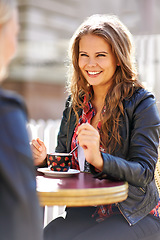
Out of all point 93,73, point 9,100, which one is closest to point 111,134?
point 93,73

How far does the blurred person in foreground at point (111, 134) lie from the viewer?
193cm

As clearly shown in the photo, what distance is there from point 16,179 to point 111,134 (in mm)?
1244

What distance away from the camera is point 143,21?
6.73m

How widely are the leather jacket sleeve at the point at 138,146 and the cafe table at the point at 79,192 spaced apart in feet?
0.26

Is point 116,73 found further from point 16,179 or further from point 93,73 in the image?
point 16,179

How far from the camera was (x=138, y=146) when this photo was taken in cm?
199

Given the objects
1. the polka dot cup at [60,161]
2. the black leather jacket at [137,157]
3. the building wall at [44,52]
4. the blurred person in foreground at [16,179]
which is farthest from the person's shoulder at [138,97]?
the building wall at [44,52]

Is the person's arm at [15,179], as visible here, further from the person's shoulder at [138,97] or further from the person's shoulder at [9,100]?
the person's shoulder at [138,97]

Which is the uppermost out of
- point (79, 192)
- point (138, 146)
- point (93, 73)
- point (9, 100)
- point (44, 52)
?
→ point (44, 52)

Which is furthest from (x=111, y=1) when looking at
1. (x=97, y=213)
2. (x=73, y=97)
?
(x=97, y=213)

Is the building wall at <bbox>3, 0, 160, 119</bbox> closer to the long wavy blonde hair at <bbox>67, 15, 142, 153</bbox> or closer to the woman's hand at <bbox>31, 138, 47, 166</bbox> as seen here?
the long wavy blonde hair at <bbox>67, 15, 142, 153</bbox>

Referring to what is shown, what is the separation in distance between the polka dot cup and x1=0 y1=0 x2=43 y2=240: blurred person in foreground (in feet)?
3.04

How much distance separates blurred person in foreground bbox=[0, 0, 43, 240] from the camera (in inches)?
37.1

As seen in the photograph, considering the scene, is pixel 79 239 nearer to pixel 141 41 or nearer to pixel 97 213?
pixel 97 213
